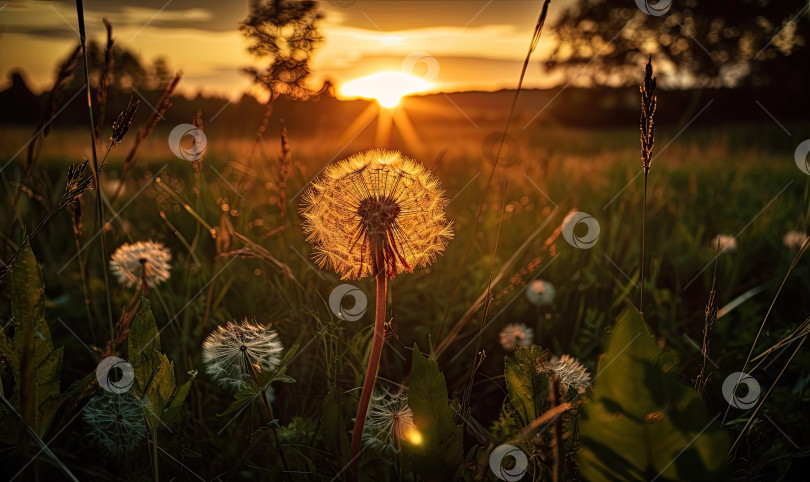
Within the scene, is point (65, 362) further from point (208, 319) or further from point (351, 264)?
point (351, 264)

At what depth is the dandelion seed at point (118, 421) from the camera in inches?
60.9

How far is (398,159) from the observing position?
1.30 m

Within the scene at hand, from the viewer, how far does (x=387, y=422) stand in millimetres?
1412

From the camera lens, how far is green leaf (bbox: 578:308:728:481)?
2.99 ft

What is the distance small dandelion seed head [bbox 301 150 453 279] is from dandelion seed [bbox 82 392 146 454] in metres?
0.77

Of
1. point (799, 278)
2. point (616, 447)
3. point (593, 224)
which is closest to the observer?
point (616, 447)

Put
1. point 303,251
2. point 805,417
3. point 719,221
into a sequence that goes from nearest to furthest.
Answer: point 805,417 → point 303,251 → point 719,221

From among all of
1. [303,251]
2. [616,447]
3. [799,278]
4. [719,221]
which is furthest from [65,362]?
[719,221]

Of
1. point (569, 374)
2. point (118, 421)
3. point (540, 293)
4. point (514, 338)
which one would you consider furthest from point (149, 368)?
point (540, 293)

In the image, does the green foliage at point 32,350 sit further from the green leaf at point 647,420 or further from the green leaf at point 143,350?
the green leaf at point 647,420

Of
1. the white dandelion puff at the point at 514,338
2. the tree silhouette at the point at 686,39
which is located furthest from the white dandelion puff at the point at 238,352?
the tree silhouette at the point at 686,39

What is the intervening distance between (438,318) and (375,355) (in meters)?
1.25

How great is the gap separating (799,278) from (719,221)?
122 cm

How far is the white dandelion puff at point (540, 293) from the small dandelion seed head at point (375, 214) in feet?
4.38
